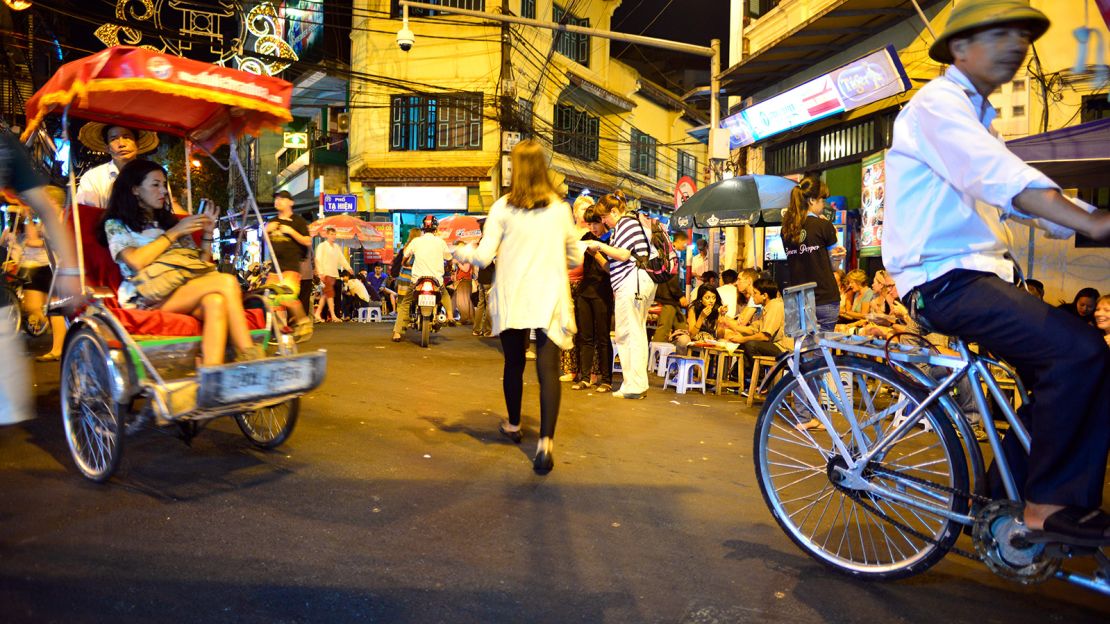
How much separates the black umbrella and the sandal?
32.2ft

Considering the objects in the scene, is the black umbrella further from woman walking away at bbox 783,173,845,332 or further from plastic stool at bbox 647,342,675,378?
woman walking away at bbox 783,173,845,332

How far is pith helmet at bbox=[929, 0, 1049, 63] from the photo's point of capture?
9.84 feet

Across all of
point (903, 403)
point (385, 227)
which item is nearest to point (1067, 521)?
point (903, 403)

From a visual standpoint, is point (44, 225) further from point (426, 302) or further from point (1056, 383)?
point (426, 302)

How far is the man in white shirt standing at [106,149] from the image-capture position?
646cm

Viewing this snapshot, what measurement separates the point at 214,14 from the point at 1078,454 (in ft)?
65.1

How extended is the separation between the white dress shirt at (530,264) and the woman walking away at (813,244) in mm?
2612

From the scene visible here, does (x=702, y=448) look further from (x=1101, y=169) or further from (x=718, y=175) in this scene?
(x=718, y=175)

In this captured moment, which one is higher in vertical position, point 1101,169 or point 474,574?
point 1101,169

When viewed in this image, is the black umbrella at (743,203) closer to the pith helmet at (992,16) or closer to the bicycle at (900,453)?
the bicycle at (900,453)

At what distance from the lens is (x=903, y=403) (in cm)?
342

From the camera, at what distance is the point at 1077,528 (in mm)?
Result: 2797

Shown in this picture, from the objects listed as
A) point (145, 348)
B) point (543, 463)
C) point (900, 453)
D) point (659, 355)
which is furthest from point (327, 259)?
point (900, 453)

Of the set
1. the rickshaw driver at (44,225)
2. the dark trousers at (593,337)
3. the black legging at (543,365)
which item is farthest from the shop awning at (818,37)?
the rickshaw driver at (44,225)
